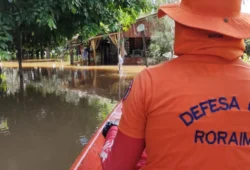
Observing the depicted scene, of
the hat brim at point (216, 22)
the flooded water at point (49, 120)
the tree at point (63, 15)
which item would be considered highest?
the tree at point (63, 15)

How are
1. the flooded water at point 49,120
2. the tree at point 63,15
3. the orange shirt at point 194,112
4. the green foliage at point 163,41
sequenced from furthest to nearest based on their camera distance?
the green foliage at point 163,41, the tree at point 63,15, the flooded water at point 49,120, the orange shirt at point 194,112

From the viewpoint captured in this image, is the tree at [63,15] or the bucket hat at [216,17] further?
the tree at [63,15]

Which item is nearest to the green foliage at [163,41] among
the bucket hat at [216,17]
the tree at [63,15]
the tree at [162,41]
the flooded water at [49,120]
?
the tree at [162,41]

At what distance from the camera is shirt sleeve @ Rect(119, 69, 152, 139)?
1.11 metres

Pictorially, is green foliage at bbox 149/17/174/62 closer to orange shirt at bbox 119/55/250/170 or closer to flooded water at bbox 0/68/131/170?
flooded water at bbox 0/68/131/170

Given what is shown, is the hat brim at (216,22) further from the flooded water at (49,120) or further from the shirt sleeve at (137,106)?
the flooded water at (49,120)

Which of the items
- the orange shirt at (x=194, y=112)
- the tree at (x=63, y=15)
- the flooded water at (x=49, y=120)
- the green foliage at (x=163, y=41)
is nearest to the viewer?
the orange shirt at (x=194, y=112)

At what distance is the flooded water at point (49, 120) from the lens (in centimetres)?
493

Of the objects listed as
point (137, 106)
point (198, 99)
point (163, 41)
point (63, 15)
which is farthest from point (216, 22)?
point (163, 41)

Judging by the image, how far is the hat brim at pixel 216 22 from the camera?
1098 mm

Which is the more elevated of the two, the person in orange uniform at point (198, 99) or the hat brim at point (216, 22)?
the hat brim at point (216, 22)

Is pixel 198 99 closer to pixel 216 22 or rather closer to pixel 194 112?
pixel 194 112

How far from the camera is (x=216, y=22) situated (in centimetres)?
112

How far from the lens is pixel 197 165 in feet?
3.71
